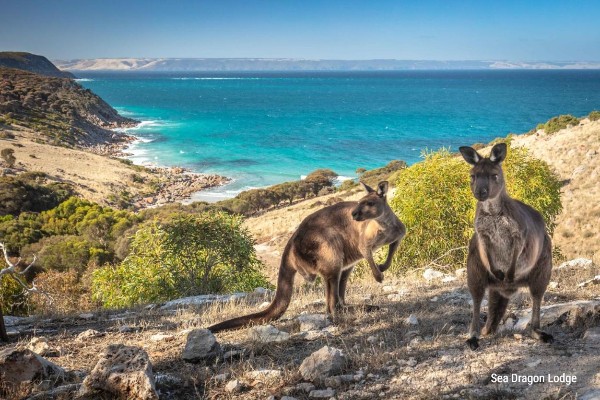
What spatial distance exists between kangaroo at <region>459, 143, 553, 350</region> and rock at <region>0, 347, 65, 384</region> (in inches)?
163

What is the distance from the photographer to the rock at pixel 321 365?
5.07 m

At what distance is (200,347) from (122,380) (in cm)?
116

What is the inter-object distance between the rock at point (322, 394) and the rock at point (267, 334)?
4.62ft

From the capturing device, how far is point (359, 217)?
21.5 feet

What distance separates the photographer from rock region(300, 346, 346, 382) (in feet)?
16.6

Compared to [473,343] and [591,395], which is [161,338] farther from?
[591,395]

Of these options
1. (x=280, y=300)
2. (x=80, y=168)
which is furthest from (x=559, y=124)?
(x=80, y=168)

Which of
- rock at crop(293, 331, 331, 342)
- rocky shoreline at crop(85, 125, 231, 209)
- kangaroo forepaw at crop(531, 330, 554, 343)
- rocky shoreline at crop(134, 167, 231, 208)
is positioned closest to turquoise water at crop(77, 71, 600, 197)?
rocky shoreline at crop(85, 125, 231, 209)

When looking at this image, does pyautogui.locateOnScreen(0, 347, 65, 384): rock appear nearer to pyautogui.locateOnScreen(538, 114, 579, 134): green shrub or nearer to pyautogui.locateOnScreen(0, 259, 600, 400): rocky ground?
pyautogui.locateOnScreen(0, 259, 600, 400): rocky ground

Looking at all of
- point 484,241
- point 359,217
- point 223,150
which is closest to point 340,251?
point 359,217

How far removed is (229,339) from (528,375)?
336 cm

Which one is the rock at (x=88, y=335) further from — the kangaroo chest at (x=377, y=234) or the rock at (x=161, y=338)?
the kangaroo chest at (x=377, y=234)

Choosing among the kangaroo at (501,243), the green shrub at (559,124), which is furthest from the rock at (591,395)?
the green shrub at (559,124)

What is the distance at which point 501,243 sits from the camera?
496 centimetres
